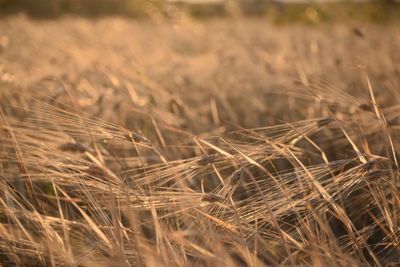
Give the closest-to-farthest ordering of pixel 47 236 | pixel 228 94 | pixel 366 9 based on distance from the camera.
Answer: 1. pixel 47 236
2. pixel 228 94
3. pixel 366 9

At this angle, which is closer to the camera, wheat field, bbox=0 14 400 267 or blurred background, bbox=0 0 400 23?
wheat field, bbox=0 14 400 267

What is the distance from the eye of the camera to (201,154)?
6.06 ft

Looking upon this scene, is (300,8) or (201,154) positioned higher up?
(201,154)

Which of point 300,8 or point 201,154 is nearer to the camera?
point 201,154

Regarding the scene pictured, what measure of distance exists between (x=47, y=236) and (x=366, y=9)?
303 inches

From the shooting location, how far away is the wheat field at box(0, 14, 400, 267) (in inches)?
43.2

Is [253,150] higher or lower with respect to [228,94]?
higher

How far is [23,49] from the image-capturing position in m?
4.61

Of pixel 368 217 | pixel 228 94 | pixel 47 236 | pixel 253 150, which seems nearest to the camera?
pixel 47 236

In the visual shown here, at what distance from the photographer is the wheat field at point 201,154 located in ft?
3.60

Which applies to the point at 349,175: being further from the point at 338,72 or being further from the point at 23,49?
the point at 23,49

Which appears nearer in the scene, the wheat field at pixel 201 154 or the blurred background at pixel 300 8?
the wheat field at pixel 201 154

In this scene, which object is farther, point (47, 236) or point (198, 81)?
point (198, 81)

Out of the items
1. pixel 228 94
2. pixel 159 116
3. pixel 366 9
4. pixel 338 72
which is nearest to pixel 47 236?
pixel 159 116
